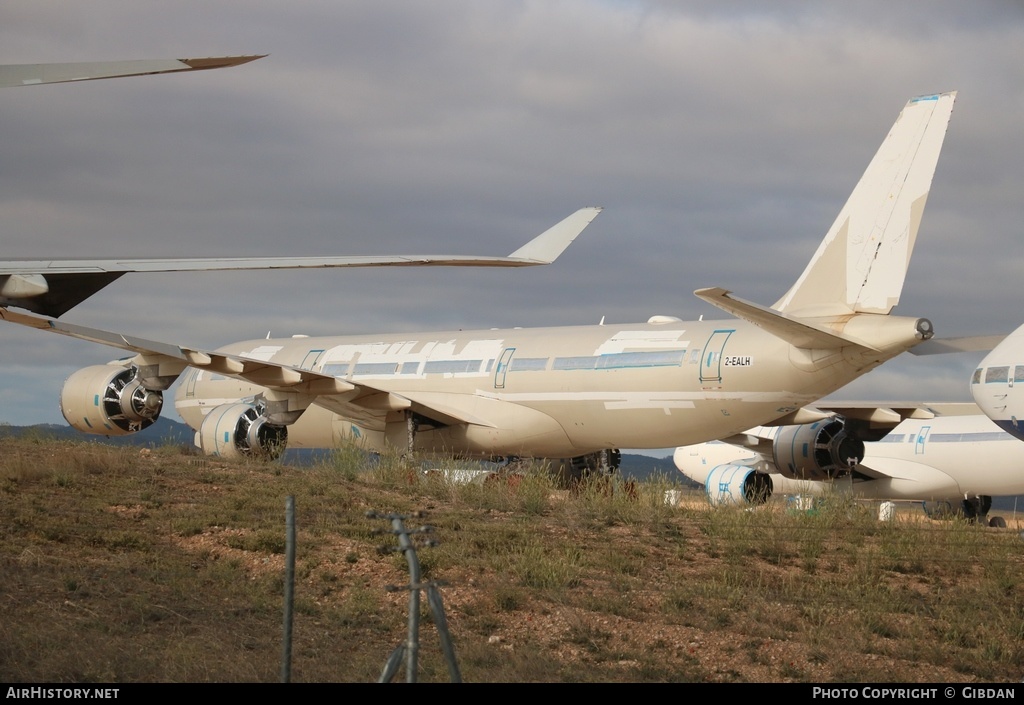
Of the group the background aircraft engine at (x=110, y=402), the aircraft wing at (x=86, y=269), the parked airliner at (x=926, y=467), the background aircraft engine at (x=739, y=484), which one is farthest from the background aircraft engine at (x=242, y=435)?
the aircraft wing at (x=86, y=269)

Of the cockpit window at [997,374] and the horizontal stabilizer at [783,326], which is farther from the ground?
the horizontal stabilizer at [783,326]

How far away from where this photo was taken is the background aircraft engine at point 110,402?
24.6 m

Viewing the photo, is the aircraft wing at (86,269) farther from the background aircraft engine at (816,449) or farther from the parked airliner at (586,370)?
the background aircraft engine at (816,449)

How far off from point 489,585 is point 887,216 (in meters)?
9.21

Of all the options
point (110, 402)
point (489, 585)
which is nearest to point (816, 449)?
point (489, 585)

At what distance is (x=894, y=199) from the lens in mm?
17516

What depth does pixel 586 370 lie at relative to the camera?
21766mm

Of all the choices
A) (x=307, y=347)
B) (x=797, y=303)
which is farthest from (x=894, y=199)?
(x=307, y=347)

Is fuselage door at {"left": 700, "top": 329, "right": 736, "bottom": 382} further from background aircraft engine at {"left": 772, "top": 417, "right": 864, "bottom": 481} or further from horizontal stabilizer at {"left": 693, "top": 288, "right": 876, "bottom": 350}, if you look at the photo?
background aircraft engine at {"left": 772, "top": 417, "right": 864, "bottom": 481}

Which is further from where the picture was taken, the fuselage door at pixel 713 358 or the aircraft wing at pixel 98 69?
the fuselage door at pixel 713 358

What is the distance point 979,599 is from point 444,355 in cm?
1413

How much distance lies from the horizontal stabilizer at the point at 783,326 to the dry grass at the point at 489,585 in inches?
92.7

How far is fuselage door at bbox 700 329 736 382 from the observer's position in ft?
64.1

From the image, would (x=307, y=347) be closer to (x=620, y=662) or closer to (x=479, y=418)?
(x=479, y=418)
